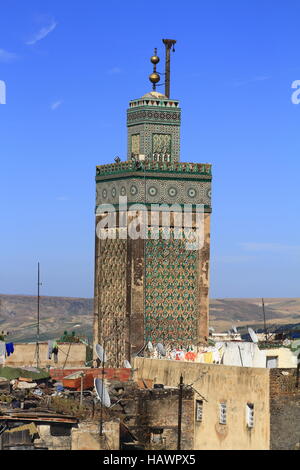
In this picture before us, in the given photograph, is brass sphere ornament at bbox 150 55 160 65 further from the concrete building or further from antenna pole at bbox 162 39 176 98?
the concrete building

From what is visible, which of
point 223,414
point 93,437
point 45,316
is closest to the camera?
point 93,437

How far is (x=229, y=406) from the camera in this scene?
35.7 m

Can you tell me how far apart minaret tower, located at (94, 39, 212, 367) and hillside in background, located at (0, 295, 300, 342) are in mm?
69251

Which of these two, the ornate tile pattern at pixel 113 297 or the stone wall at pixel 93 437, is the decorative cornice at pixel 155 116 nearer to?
the ornate tile pattern at pixel 113 297

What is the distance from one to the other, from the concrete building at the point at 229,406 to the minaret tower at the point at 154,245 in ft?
19.8

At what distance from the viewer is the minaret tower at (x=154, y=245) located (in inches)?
1759

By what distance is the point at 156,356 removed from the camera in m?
43.4

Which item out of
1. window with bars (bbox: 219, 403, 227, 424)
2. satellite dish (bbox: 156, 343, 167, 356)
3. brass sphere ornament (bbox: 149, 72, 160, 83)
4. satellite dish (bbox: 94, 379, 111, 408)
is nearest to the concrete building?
window with bars (bbox: 219, 403, 227, 424)

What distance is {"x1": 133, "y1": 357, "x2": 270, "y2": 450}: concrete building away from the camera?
34.7 metres

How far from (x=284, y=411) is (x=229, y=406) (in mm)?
1645

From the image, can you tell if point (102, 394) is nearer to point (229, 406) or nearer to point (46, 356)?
point (229, 406)

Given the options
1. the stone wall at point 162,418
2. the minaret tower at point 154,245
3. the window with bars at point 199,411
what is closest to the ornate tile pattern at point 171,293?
the minaret tower at point 154,245

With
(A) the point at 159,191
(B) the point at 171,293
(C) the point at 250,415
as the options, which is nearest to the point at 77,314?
(B) the point at 171,293

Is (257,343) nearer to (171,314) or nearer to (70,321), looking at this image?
(171,314)
